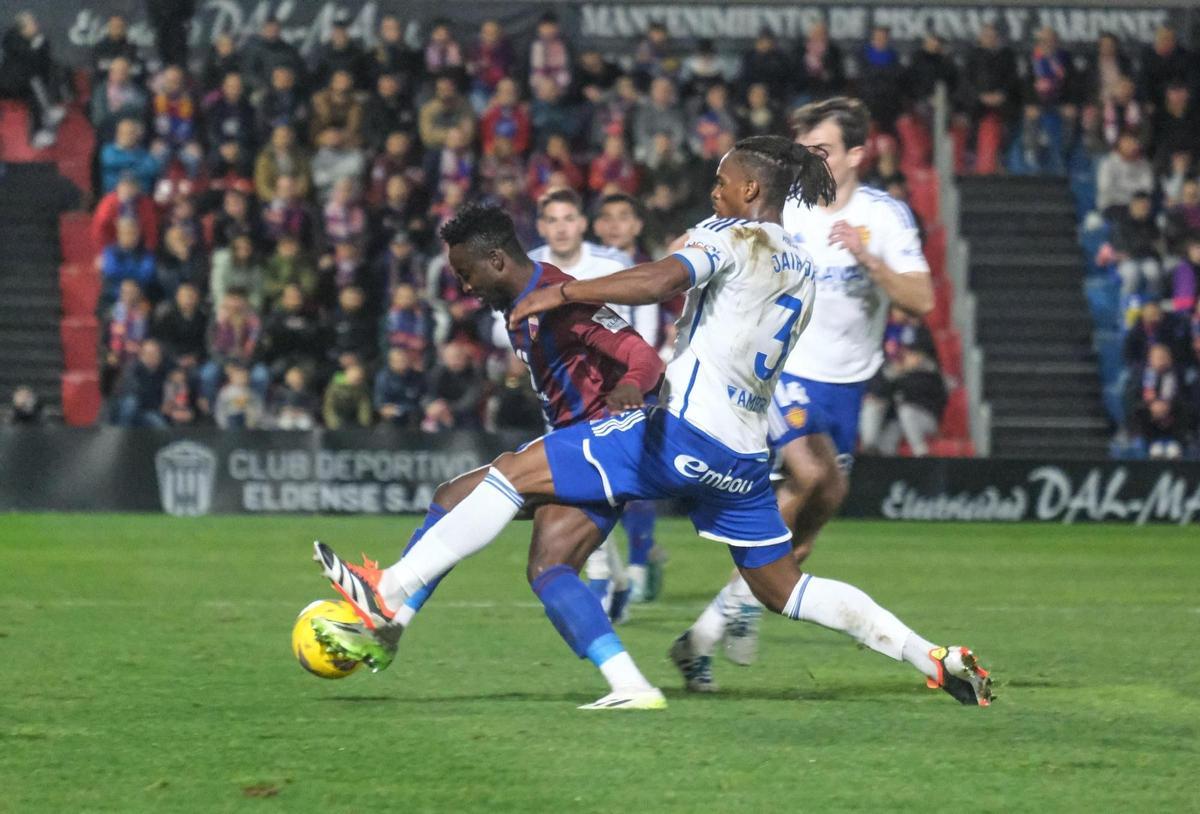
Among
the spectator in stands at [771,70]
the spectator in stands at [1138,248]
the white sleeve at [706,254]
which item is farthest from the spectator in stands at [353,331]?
the white sleeve at [706,254]

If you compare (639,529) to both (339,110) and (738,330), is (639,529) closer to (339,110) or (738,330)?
(738,330)

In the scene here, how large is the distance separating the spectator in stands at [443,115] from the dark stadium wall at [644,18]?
6.75ft

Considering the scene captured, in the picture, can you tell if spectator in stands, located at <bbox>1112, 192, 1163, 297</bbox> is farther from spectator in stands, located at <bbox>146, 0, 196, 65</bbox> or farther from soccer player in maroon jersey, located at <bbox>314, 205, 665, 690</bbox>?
soccer player in maroon jersey, located at <bbox>314, 205, 665, 690</bbox>

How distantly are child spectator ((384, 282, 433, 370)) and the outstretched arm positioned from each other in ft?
40.5

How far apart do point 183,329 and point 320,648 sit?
12.7 m

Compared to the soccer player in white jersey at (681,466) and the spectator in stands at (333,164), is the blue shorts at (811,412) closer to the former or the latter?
the soccer player in white jersey at (681,466)

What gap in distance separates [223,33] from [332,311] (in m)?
4.70

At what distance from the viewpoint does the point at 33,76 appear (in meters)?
21.3

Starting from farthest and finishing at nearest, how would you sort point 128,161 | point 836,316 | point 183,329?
1. point 128,161
2. point 183,329
3. point 836,316

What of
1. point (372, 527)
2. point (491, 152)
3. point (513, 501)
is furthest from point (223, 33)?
point (513, 501)

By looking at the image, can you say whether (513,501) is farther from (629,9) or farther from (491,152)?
(629,9)

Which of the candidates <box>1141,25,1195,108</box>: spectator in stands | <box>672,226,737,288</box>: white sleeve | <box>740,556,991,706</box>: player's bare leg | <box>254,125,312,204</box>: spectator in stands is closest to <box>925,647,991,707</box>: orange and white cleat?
<box>740,556,991,706</box>: player's bare leg

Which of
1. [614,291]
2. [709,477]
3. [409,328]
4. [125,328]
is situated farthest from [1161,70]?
[614,291]

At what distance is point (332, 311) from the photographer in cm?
1941
